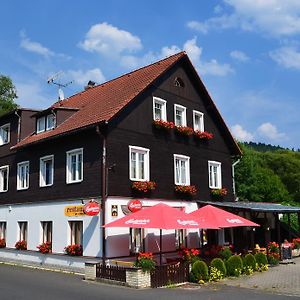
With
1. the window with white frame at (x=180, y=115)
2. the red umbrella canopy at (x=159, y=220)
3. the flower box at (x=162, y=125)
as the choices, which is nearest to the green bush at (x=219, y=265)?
the red umbrella canopy at (x=159, y=220)

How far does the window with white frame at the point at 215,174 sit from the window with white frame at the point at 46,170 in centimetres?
889

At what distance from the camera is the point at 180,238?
21812 millimetres

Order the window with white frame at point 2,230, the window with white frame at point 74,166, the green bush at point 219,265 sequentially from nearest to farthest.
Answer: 1. the green bush at point 219,265
2. the window with white frame at point 74,166
3. the window with white frame at point 2,230

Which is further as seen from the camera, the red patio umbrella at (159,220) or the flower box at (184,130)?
the flower box at (184,130)

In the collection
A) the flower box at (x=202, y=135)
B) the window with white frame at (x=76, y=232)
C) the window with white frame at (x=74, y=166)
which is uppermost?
the flower box at (x=202, y=135)

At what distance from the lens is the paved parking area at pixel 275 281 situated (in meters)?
14.5

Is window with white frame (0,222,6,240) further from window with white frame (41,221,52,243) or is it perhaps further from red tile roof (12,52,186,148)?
red tile roof (12,52,186,148)

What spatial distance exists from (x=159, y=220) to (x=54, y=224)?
6.90 metres

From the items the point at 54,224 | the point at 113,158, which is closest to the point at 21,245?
the point at 54,224

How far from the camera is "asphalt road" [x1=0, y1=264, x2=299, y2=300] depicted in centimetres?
1275

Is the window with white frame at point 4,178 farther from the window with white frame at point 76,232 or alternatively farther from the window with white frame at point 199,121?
the window with white frame at point 199,121

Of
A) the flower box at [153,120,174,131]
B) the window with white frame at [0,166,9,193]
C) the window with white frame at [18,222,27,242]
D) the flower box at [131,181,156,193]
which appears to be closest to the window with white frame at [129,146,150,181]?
A: the flower box at [131,181,156,193]

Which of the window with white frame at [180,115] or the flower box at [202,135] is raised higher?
the window with white frame at [180,115]

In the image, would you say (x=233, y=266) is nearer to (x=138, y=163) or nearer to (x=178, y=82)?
(x=138, y=163)
